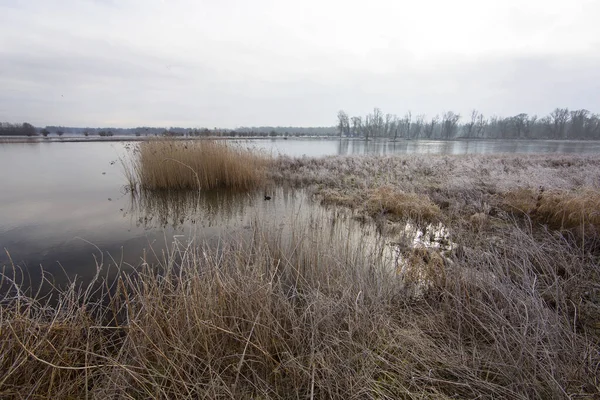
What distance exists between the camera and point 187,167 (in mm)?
8742

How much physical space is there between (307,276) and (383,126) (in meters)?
104

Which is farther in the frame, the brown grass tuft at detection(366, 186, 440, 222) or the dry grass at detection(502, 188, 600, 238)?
the brown grass tuft at detection(366, 186, 440, 222)

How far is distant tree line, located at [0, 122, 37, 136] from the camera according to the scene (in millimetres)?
40944

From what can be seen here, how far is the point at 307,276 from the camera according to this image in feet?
10.6

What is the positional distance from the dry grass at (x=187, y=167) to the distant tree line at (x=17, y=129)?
5121cm

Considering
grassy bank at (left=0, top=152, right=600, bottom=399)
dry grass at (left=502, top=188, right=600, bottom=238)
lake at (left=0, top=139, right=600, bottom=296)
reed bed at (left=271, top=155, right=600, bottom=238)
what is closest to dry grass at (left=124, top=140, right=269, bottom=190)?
lake at (left=0, top=139, right=600, bottom=296)

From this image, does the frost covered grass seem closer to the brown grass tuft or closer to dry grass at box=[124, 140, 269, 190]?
the brown grass tuft

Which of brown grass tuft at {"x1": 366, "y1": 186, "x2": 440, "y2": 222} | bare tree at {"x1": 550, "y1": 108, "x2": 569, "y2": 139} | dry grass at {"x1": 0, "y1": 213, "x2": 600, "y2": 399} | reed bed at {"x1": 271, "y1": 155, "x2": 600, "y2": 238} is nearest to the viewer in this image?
dry grass at {"x1": 0, "y1": 213, "x2": 600, "y2": 399}

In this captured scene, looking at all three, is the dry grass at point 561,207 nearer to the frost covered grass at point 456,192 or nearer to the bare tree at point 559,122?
the frost covered grass at point 456,192

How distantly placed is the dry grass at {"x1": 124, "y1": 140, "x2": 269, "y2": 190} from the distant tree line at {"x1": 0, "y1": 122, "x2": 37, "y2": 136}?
51213 millimetres

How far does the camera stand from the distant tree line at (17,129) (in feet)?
134

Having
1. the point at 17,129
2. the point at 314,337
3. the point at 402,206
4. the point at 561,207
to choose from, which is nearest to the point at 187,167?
the point at 402,206

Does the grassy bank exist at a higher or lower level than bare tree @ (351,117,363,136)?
lower

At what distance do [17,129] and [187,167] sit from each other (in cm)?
5845
